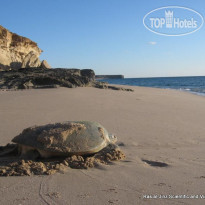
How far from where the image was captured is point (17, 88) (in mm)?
10734

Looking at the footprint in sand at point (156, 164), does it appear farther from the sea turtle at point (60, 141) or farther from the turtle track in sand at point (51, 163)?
the sea turtle at point (60, 141)

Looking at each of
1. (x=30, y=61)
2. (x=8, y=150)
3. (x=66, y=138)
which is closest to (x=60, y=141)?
(x=66, y=138)

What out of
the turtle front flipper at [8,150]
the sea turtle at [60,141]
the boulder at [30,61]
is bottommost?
the turtle front flipper at [8,150]

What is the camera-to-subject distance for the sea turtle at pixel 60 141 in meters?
2.99

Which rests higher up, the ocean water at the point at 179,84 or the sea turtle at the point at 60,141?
the ocean water at the point at 179,84

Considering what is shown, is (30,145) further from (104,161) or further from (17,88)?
(17,88)

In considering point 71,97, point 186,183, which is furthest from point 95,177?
point 71,97

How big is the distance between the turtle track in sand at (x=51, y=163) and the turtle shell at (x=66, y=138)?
0.31ft

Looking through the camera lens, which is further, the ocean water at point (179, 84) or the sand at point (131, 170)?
the ocean water at point (179, 84)

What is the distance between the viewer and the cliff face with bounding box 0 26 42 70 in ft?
85.5

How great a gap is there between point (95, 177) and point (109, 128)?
2227 millimetres

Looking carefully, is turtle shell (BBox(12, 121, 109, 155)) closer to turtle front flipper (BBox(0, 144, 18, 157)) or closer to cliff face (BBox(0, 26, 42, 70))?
turtle front flipper (BBox(0, 144, 18, 157))

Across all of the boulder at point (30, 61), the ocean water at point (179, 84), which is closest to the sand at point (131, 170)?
the ocean water at point (179, 84)

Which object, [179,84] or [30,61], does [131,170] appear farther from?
[179,84]
